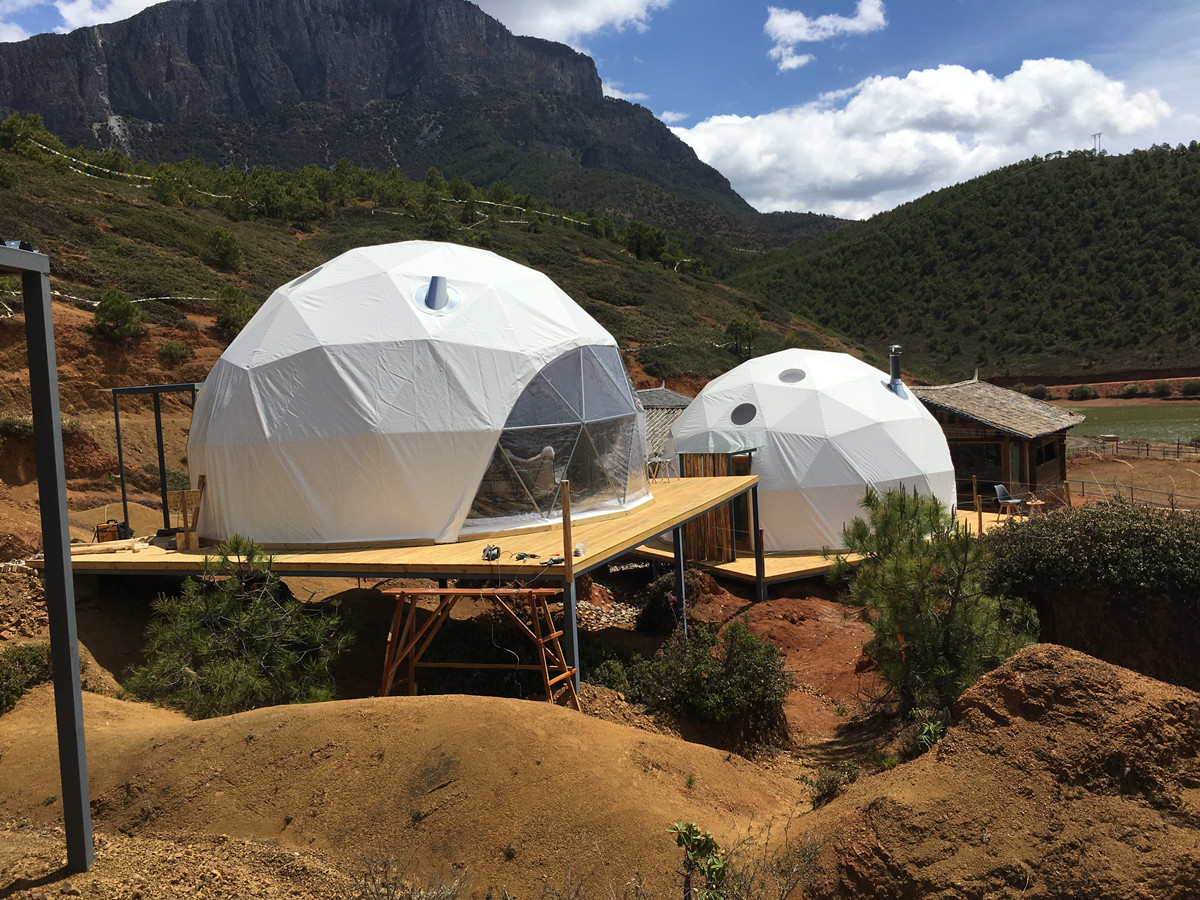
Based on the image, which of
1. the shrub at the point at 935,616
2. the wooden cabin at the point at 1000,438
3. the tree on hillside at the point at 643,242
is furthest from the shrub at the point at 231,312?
the tree on hillside at the point at 643,242

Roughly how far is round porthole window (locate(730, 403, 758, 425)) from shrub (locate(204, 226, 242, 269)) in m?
22.2

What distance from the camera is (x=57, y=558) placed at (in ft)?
15.0

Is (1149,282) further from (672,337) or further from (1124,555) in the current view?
(1124,555)

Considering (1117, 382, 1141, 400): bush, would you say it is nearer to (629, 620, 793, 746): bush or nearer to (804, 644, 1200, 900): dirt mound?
(629, 620, 793, 746): bush

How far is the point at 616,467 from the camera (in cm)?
1272

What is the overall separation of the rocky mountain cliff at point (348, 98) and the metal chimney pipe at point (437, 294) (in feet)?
237

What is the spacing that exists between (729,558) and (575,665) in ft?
27.4

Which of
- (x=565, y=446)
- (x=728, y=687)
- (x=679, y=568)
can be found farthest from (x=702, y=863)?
(x=679, y=568)

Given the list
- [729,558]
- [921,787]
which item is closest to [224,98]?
[729,558]

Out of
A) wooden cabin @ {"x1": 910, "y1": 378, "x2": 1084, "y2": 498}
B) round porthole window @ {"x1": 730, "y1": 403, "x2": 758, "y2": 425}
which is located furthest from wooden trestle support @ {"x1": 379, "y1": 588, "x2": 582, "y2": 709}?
wooden cabin @ {"x1": 910, "y1": 378, "x2": 1084, "y2": 498}

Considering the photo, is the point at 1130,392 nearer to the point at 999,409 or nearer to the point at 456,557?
the point at 999,409

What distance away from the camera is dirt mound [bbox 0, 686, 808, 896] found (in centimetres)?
535

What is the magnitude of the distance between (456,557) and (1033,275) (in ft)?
208

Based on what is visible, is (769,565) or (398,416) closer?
(398,416)
